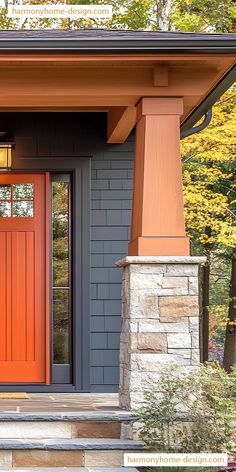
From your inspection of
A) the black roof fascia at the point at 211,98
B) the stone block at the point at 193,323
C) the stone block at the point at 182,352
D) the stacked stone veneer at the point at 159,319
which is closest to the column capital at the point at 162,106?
the black roof fascia at the point at 211,98

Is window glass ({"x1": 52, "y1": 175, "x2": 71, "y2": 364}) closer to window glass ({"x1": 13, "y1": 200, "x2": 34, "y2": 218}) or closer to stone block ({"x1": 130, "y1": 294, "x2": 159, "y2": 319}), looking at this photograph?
window glass ({"x1": 13, "y1": 200, "x2": 34, "y2": 218})

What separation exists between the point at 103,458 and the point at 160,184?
2037 millimetres

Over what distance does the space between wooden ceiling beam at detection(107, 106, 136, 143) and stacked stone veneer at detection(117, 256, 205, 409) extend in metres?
1.52

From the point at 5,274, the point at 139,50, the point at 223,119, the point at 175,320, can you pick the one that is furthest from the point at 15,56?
the point at 223,119

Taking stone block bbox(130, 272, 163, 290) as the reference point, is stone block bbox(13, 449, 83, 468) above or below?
below

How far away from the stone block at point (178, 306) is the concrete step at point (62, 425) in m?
0.78

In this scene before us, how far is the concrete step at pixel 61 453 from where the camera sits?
18.8ft

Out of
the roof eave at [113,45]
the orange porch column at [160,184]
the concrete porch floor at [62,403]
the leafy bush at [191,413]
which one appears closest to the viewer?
the leafy bush at [191,413]

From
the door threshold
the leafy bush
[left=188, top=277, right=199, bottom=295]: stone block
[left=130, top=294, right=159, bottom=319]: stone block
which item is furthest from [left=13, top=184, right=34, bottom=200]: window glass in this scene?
the leafy bush

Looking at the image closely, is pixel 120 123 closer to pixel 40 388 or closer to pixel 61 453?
pixel 40 388

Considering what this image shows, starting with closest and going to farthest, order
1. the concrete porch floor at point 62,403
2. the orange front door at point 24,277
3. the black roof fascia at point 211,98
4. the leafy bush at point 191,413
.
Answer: the leafy bush at point 191,413 < the concrete porch floor at point 62,403 < the black roof fascia at point 211,98 < the orange front door at point 24,277

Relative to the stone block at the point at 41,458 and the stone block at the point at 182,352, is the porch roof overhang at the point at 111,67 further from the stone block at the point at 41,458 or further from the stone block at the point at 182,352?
the stone block at the point at 41,458

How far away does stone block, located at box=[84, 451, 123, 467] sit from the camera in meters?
5.77

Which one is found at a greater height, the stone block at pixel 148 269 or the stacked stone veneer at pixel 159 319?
the stone block at pixel 148 269
